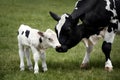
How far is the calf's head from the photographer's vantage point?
8.62 meters

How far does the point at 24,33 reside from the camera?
354 inches

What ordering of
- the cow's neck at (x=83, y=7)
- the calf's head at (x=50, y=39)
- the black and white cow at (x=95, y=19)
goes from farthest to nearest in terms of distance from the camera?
1. the cow's neck at (x=83, y=7)
2. the black and white cow at (x=95, y=19)
3. the calf's head at (x=50, y=39)

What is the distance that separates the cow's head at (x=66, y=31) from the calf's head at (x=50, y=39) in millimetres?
Answer: 119

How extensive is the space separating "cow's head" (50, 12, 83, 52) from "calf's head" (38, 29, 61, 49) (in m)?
0.12

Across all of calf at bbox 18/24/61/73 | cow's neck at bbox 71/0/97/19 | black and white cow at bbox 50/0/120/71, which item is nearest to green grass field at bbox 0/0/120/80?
calf at bbox 18/24/61/73

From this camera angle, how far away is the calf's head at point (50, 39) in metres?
8.62

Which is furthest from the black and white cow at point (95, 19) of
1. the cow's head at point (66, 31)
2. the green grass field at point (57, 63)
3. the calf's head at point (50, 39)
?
the green grass field at point (57, 63)

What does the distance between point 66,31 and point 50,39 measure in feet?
1.39

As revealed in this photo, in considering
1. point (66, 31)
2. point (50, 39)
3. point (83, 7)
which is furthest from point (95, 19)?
point (50, 39)

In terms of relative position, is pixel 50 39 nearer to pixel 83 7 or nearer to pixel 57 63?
pixel 83 7

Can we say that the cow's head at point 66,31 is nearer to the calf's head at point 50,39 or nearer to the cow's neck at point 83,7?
the calf's head at point 50,39

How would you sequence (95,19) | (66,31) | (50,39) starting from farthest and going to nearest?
1. (95,19)
2. (66,31)
3. (50,39)

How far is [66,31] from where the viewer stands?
886 centimetres

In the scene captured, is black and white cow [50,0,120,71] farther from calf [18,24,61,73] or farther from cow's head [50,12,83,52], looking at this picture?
calf [18,24,61,73]
